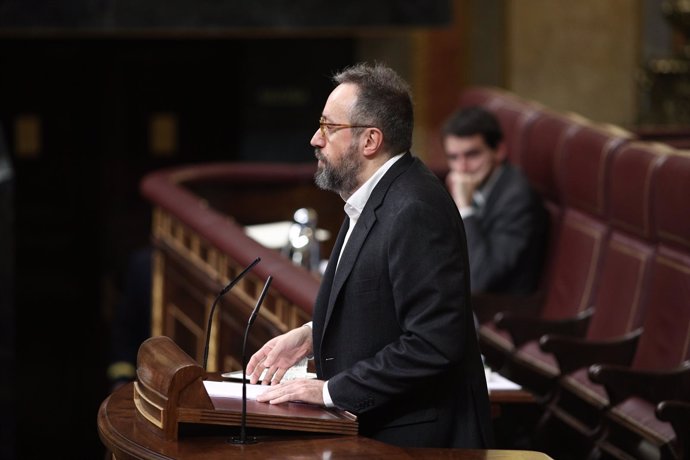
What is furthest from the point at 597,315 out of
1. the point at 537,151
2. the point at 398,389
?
the point at 398,389

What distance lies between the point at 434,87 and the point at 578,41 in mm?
996

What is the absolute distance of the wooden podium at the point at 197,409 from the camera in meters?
2.61

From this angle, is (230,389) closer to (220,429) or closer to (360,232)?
(220,429)

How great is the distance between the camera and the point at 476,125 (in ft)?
17.7

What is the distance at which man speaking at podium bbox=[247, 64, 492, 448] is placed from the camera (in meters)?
2.65

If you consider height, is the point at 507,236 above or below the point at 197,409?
below

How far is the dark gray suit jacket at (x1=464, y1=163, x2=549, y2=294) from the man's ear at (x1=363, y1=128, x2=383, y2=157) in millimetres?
2654

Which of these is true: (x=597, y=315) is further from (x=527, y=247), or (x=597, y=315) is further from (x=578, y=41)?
(x=578, y=41)

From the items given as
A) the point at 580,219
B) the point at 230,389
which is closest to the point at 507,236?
the point at 580,219

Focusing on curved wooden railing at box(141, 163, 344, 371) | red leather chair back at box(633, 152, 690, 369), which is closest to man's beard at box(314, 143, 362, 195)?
curved wooden railing at box(141, 163, 344, 371)

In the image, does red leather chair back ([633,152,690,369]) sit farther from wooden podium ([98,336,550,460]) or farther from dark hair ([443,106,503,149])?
wooden podium ([98,336,550,460])

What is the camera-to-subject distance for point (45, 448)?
898cm

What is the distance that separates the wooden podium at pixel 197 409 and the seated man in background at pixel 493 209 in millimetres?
2770

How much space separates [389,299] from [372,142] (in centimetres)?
33
